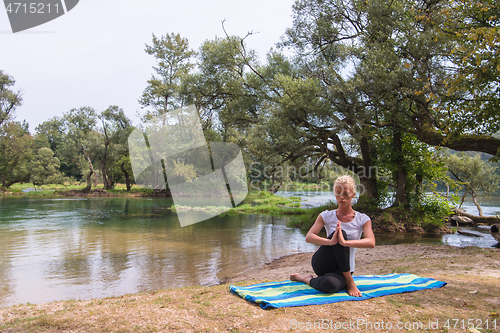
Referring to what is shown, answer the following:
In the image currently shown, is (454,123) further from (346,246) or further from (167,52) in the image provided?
(167,52)

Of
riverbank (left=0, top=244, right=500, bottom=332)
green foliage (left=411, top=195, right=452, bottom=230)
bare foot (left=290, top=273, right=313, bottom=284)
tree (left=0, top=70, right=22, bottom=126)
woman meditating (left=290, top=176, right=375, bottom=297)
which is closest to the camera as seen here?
riverbank (left=0, top=244, right=500, bottom=332)

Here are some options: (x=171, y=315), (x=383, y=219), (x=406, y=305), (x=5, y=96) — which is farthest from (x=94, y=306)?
(x=5, y=96)

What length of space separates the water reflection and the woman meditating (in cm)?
378

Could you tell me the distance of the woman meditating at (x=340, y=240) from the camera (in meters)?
3.74

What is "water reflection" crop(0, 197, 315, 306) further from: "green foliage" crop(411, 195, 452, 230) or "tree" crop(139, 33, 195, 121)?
"tree" crop(139, 33, 195, 121)

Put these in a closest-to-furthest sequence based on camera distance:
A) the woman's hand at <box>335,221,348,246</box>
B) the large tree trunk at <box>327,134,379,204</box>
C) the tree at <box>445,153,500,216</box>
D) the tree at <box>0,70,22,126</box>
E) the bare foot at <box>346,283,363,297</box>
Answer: the woman's hand at <box>335,221,348,246</box>, the bare foot at <box>346,283,363,297</box>, the large tree trunk at <box>327,134,379,204</box>, the tree at <box>445,153,500,216</box>, the tree at <box>0,70,22,126</box>

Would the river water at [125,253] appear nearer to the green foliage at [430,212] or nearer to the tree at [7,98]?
the green foliage at [430,212]

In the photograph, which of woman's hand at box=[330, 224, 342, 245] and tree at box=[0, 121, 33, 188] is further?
tree at box=[0, 121, 33, 188]

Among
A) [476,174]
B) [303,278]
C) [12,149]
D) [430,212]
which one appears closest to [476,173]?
[476,174]

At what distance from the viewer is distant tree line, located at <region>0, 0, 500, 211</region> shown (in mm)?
8805

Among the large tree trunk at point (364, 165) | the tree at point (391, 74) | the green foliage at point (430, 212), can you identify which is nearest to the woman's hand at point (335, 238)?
the tree at point (391, 74)

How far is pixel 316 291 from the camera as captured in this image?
4051mm

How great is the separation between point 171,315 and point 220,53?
15.4 m

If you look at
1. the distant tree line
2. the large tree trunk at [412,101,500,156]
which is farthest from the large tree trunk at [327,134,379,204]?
the large tree trunk at [412,101,500,156]
